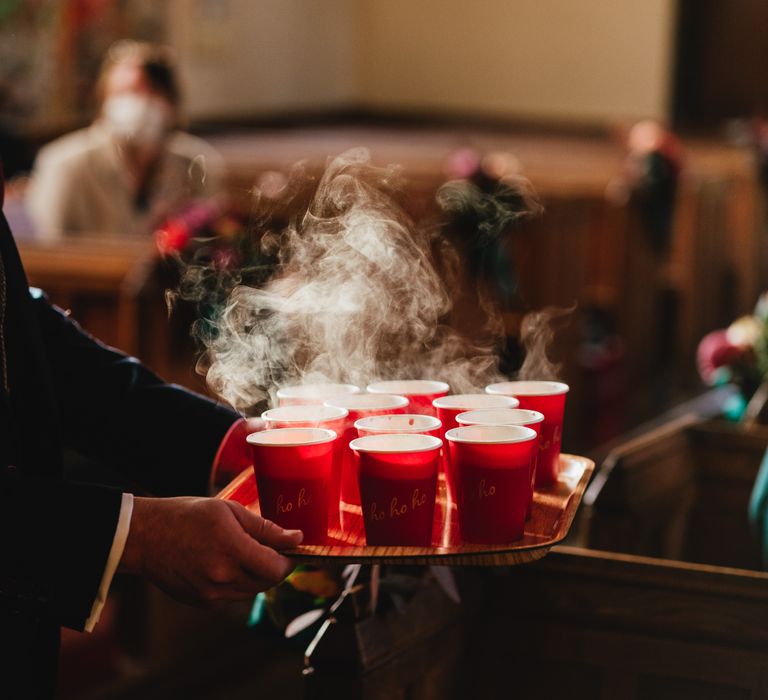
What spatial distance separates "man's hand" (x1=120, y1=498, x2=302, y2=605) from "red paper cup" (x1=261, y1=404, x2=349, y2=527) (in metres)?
0.13

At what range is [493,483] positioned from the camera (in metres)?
1.32

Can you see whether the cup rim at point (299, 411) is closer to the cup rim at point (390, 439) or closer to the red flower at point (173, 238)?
the cup rim at point (390, 439)

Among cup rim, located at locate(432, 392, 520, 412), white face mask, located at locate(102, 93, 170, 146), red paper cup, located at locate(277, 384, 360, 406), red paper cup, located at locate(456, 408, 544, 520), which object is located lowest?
red paper cup, located at locate(277, 384, 360, 406)

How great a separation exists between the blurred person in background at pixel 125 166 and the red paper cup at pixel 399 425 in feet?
10.2

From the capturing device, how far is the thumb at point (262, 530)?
1.27 meters

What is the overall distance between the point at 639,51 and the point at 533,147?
3392 mm

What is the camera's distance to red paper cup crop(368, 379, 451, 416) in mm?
1566

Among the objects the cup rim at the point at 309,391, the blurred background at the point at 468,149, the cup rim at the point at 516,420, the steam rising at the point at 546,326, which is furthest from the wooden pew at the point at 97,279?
the cup rim at the point at 516,420

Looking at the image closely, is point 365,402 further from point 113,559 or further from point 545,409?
point 113,559

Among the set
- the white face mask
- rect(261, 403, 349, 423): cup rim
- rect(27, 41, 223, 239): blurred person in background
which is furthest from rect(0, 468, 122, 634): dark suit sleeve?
the white face mask

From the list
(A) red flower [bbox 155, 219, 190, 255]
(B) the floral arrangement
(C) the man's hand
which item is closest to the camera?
(C) the man's hand

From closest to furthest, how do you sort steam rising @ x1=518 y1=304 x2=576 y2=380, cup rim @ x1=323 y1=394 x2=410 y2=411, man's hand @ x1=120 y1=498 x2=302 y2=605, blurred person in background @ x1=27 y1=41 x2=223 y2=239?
man's hand @ x1=120 y1=498 x2=302 y2=605 → cup rim @ x1=323 y1=394 x2=410 y2=411 → steam rising @ x1=518 y1=304 x2=576 y2=380 → blurred person in background @ x1=27 y1=41 x2=223 y2=239

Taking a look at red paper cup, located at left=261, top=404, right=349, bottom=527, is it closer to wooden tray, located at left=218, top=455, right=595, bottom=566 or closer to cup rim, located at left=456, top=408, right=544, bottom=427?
wooden tray, located at left=218, top=455, right=595, bottom=566

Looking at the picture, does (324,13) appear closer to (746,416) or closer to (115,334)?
(115,334)
